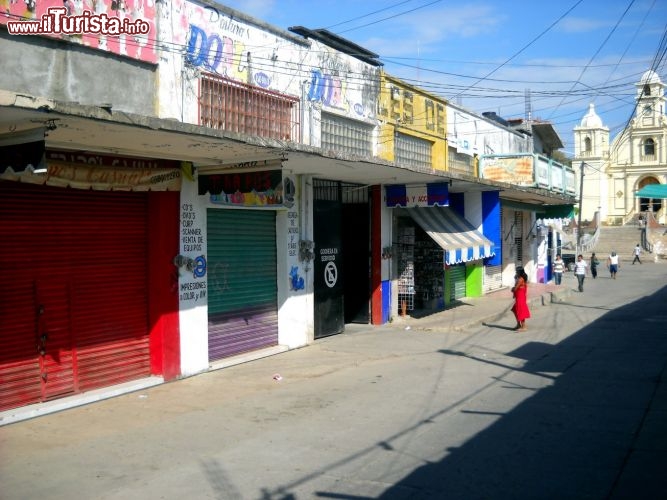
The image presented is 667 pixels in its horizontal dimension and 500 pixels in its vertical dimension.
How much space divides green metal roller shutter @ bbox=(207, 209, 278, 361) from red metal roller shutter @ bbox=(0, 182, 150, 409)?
4.83 ft

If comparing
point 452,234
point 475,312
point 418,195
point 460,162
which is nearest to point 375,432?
point 418,195

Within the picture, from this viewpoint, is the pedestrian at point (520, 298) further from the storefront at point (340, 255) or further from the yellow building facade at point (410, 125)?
the yellow building facade at point (410, 125)

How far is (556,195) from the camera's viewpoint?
23688 mm

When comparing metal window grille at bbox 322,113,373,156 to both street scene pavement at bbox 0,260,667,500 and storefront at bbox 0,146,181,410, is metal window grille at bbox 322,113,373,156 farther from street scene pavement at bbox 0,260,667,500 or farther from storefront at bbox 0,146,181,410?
storefront at bbox 0,146,181,410

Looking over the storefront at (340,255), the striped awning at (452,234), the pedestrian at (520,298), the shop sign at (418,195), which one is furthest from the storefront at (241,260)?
the pedestrian at (520,298)

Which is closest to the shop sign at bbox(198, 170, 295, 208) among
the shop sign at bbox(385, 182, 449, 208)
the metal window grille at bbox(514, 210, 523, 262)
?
the shop sign at bbox(385, 182, 449, 208)

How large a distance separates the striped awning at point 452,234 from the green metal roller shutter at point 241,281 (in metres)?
4.80

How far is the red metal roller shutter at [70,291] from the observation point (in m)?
8.17

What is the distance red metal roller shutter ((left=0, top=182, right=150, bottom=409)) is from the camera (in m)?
8.17

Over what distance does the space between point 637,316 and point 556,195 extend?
699cm

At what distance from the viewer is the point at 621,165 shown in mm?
69750

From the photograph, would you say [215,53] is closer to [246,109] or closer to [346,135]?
[246,109]

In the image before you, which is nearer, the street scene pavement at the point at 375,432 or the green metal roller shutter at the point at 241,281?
the street scene pavement at the point at 375,432

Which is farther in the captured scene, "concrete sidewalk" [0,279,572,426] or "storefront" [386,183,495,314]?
"storefront" [386,183,495,314]
